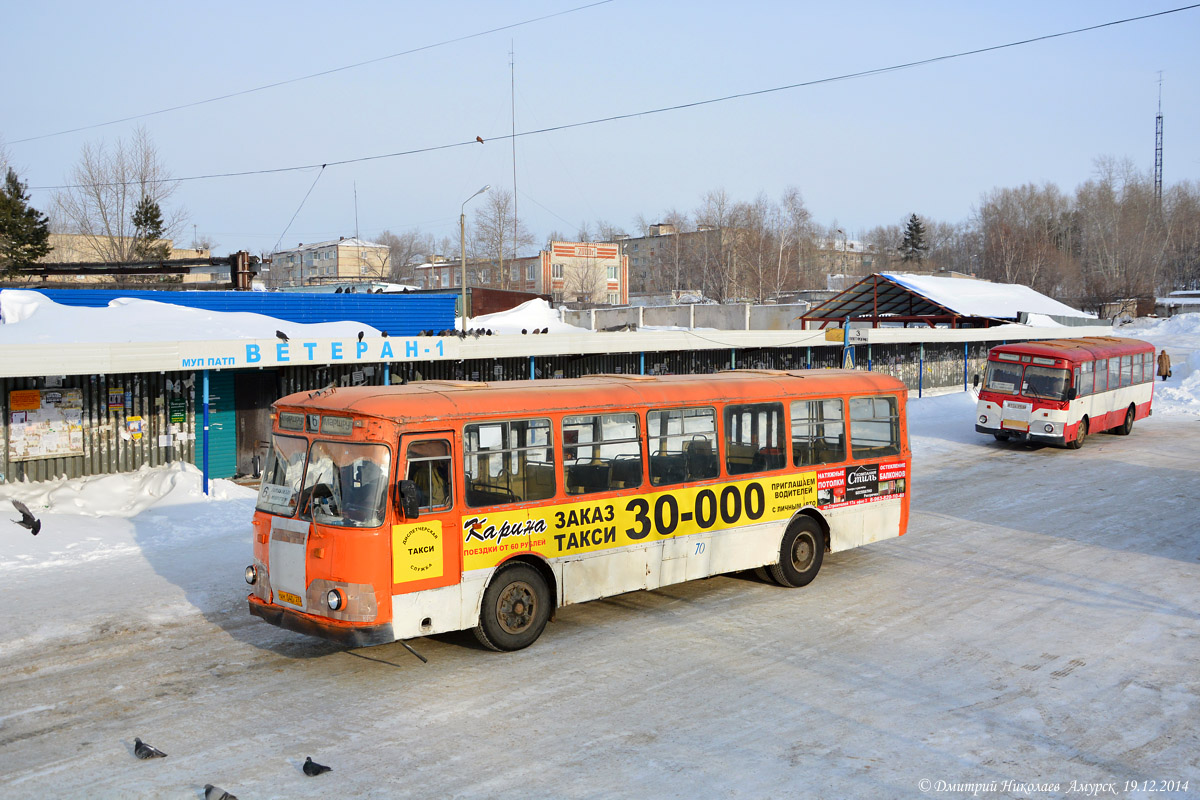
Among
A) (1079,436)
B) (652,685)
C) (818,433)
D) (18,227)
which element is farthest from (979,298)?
(18,227)

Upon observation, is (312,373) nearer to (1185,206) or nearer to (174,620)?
(174,620)

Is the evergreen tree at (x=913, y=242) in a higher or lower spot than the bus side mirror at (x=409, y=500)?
higher

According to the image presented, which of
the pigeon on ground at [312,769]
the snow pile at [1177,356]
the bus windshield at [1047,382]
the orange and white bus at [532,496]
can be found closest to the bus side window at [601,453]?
the orange and white bus at [532,496]

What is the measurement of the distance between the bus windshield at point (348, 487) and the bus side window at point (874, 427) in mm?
6703

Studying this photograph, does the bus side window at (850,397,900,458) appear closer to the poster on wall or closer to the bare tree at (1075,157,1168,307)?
the poster on wall

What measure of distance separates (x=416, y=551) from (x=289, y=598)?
4.20 feet

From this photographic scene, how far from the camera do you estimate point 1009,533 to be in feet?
48.9

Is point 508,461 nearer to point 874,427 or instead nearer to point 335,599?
point 335,599

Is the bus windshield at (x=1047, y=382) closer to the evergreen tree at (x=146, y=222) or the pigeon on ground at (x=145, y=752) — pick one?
the pigeon on ground at (x=145, y=752)

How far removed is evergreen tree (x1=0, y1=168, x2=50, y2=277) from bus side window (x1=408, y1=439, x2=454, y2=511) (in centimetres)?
4325

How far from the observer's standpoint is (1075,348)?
24.7m

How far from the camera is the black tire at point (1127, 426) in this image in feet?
89.7

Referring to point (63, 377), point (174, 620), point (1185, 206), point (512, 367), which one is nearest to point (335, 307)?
point (512, 367)

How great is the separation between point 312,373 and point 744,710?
15.1m
